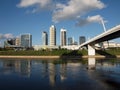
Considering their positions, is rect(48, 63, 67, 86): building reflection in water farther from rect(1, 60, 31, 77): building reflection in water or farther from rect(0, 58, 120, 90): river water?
rect(1, 60, 31, 77): building reflection in water

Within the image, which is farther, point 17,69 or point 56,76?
point 17,69

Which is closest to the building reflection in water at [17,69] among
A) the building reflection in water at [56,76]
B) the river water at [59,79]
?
the river water at [59,79]

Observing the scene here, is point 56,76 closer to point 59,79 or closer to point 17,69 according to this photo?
point 59,79

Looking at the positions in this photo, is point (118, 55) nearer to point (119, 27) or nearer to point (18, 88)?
point (119, 27)

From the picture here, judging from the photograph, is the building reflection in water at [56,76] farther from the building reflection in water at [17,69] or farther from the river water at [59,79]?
the building reflection in water at [17,69]

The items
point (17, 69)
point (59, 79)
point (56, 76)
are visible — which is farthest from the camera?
point (17, 69)

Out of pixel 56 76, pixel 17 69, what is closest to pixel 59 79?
pixel 56 76

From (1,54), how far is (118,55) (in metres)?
58.6

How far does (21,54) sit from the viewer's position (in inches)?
4596

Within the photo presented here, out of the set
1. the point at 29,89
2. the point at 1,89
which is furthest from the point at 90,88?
the point at 1,89

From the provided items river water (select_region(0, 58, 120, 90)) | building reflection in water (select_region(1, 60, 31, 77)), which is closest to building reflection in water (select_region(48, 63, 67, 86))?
river water (select_region(0, 58, 120, 90))

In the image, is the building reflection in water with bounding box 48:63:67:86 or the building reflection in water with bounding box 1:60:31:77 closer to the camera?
the building reflection in water with bounding box 48:63:67:86

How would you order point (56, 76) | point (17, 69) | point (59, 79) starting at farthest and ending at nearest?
1. point (17, 69)
2. point (56, 76)
3. point (59, 79)

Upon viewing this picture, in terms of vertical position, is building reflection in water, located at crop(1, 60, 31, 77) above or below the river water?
above
